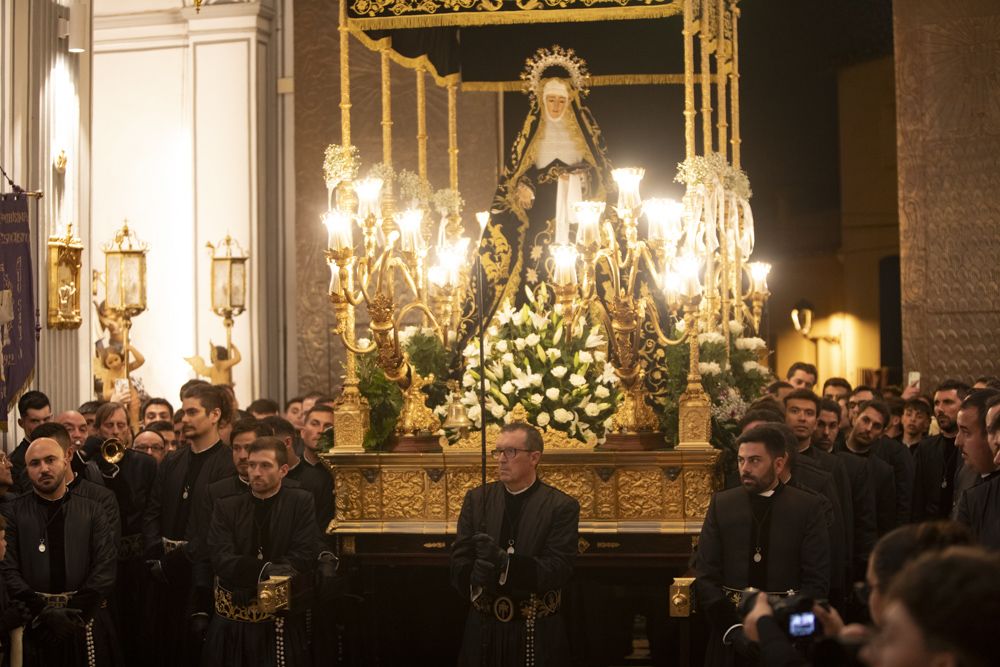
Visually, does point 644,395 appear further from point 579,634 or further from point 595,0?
point 595,0

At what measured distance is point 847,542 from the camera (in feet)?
26.4

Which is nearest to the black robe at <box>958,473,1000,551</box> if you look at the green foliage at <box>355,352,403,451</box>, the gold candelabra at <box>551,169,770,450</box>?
the gold candelabra at <box>551,169,770,450</box>

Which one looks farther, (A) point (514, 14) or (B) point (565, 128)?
(B) point (565, 128)

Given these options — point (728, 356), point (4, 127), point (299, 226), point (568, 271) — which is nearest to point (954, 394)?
point (728, 356)

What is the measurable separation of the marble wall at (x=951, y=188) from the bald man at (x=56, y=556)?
33.2 ft

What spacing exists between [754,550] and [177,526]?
3.61m

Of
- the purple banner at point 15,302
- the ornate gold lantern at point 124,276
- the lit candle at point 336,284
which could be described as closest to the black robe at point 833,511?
the lit candle at point 336,284

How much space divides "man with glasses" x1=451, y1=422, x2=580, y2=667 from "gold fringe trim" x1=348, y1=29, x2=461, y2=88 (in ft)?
13.8

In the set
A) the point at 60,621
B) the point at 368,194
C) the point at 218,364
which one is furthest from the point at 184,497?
the point at 218,364

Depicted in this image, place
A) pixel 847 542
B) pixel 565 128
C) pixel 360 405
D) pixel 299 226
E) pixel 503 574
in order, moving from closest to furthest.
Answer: pixel 503 574
pixel 847 542
pixel 360 405
pixel 565 128
pixel 299 226

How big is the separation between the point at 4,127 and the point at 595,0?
4343 millimetres

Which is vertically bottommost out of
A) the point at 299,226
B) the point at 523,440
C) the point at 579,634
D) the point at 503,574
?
the point at 579,634

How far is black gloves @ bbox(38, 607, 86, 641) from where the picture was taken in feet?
23.4

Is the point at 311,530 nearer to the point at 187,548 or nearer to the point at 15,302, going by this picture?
the point at 187,548
